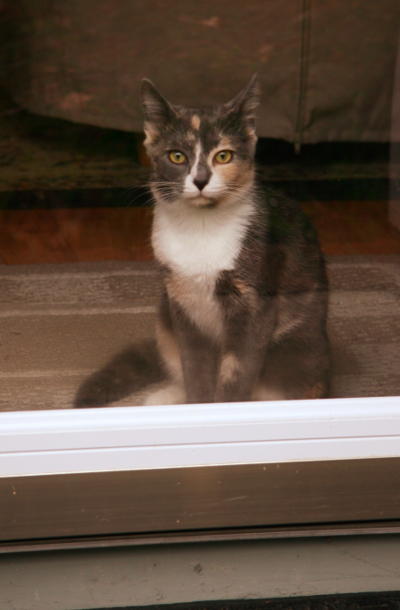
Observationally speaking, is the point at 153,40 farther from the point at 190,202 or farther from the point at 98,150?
the point at 190,202

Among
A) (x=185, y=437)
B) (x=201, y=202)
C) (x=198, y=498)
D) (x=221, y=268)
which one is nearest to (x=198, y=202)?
(x=201, y=202)

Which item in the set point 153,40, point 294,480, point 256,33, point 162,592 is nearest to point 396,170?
point 256,33

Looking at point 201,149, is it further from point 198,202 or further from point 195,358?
point 195,358

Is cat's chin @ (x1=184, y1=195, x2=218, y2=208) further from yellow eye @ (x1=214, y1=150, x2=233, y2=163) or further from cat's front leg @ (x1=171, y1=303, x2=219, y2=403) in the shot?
cat's front leg @ (x1=171, y1=303, x2=219, y2=403)

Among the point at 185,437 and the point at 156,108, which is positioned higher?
the point at 156,108

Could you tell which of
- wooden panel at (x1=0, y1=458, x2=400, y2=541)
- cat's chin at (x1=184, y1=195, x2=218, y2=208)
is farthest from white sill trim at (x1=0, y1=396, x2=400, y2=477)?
cat's chin at (x1=184, y1=195, x2=218, y2=208)

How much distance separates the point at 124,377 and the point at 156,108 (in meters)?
0.49

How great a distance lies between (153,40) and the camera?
1.72 metres

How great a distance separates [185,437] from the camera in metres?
1.25

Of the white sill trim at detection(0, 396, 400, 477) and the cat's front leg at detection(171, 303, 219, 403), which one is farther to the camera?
the cat's front leg at detection(171, 303, 219, 403)

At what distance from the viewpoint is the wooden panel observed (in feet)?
4.03

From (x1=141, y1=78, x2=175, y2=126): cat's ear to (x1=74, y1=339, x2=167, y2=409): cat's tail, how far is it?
0.42 m

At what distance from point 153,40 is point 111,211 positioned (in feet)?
1.39

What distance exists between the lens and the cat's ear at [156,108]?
1.28 meters
